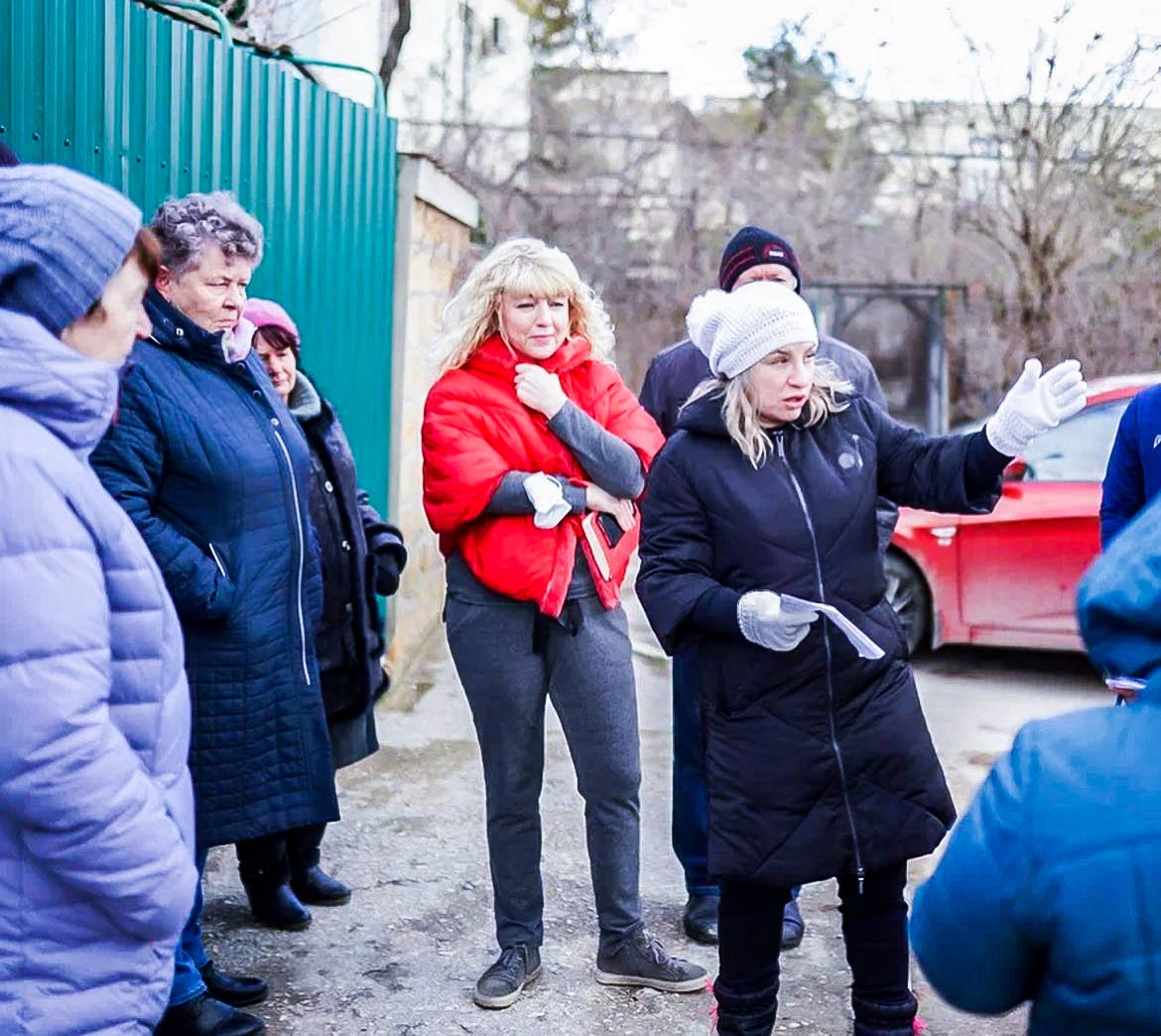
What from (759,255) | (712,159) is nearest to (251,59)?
(759,255)

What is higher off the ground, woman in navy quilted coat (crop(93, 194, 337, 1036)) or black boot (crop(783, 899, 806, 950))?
woman in navy quilted coat (crop(93, 194, 337, 1036))

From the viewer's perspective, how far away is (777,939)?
3432mm

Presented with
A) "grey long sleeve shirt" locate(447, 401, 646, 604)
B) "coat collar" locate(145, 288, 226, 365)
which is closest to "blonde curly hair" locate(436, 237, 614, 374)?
"grey long sleeve shirt" locate(447, 401, 646, 604)

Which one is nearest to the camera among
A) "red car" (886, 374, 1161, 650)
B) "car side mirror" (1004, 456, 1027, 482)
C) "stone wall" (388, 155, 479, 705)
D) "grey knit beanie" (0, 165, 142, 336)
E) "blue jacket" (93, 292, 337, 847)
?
"grey knit beanie" (0, 165, 142, 336)

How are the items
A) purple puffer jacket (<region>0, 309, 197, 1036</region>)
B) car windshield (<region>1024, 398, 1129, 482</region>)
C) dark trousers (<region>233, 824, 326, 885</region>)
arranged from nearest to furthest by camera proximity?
1. purple puffer jacket (<region>0, 309, 197, 1036</region>)
2. dark trousers (<region>233, 824, 326, 885</region>)
3. car windshield (<region>1024, 398, 1129, 482</region>)

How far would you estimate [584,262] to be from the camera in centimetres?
1700

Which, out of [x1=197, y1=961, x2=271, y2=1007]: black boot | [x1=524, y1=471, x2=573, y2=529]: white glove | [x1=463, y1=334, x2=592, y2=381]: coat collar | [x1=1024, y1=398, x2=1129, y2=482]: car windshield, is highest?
[x1=463, y1=334, x2=592, y2=381]: coat collar

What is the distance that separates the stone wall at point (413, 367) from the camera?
7109 mm

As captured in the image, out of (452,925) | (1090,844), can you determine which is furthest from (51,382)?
(452,925)

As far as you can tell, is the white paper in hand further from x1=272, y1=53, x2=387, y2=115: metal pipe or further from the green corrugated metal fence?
x1=272, y1=53, x2=387, y2=115: metal pipe

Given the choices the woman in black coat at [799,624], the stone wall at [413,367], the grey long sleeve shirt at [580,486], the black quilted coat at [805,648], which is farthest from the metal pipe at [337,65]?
the black quilted coat at [805,648]

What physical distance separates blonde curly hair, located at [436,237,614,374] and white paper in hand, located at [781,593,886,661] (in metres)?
1.10

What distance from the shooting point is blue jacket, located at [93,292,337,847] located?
354 centimetres

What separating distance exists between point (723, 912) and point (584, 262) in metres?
14.1
